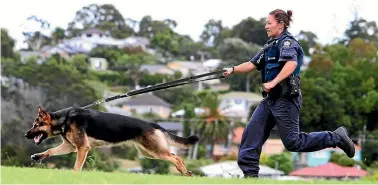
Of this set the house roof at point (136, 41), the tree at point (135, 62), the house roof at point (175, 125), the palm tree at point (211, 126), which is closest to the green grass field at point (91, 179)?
the palm tree at point (211, 126)

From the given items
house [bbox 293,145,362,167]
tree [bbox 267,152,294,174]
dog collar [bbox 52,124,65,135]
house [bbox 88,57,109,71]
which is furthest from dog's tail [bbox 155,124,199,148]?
house [bbox 88,57,109,71]

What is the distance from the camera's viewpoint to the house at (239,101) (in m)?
108

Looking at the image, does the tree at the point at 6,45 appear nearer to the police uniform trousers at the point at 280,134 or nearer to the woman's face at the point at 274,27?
the police uniform trousers at the point at 280,134

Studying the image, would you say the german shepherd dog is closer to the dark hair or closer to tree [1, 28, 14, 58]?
the dark hair

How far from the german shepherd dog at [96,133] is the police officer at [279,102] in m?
1.27

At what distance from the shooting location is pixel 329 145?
9.96 m

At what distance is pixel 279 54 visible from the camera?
381 inches

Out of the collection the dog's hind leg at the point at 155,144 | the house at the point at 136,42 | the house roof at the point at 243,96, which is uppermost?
the house at the point at 136,42

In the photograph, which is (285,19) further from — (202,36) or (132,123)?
(202,36)

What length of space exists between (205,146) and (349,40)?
35.2 m

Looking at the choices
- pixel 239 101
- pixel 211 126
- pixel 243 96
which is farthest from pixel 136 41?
pixel 211 126

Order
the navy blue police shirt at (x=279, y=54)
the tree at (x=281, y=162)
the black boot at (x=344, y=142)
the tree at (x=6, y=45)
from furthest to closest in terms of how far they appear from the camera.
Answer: the tree at (x=6, y=45) < the tree at (x=281, y=162) < the black boot at (x=344, y=142) < the navy blue police shirt at (x=279, y=54)

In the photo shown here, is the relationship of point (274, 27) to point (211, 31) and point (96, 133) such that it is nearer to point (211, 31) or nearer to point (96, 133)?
point (96, 133)

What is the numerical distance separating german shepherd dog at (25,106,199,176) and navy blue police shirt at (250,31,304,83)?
5.89 feet
